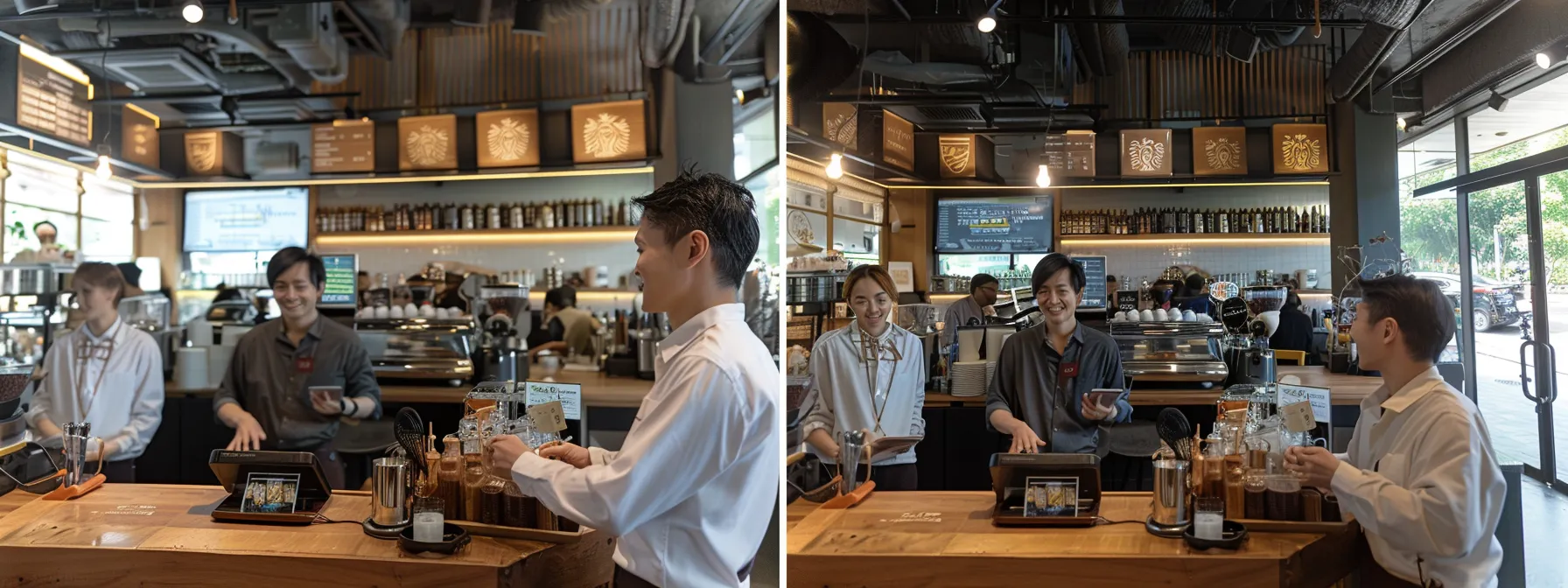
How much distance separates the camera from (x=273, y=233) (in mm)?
4406

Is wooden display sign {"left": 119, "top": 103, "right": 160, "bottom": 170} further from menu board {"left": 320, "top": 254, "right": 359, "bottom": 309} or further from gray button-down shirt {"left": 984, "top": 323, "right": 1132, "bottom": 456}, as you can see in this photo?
gray button-down shirt {"left": 984, "top": 323, "right": 1132, "bottom": 456}

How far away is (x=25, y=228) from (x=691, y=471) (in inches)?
131

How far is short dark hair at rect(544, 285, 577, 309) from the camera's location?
5.33 meters

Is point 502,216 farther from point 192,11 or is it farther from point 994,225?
point 994,225

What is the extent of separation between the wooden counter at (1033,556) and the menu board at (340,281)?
3383mm

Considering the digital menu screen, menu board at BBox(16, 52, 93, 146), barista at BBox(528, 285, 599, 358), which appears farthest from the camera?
barista at BBox(528, 285, 599, 358)

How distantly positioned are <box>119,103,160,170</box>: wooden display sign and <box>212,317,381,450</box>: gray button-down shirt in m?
1.19

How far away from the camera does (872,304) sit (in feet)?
7.50

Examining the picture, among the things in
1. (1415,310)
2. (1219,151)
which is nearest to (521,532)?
(1219,151)

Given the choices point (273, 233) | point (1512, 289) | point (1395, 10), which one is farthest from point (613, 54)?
point (1512, 289)

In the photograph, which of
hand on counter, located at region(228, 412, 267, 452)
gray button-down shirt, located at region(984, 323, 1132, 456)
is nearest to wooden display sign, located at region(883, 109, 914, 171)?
gray button-down shirt, located at region(984, 323, 1132, 456)

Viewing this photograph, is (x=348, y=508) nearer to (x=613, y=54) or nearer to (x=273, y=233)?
(x=273, y=233)

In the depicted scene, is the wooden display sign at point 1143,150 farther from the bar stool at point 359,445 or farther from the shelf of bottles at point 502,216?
the shelf of bottles at point 502,216

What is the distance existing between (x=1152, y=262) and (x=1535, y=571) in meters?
1.14
